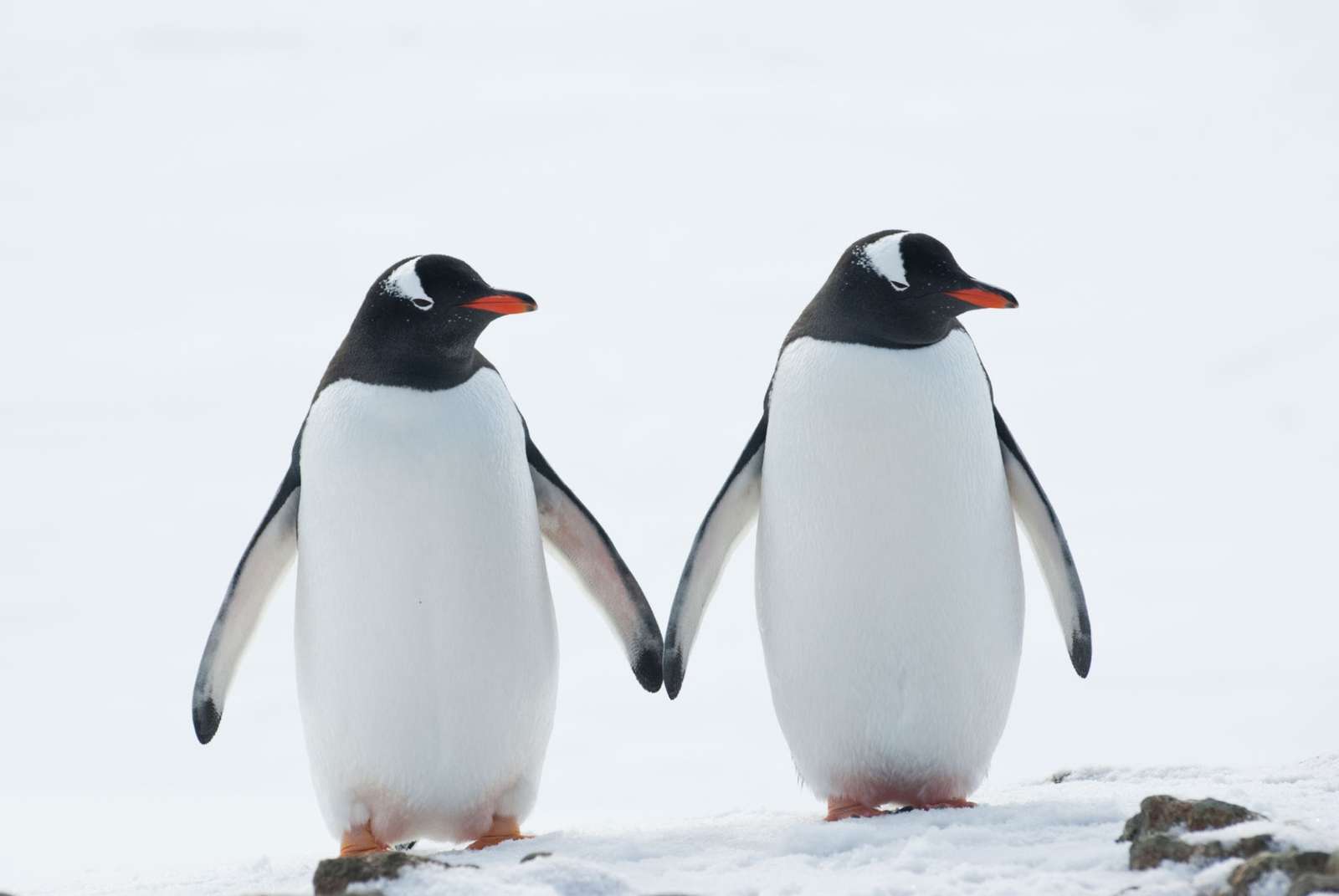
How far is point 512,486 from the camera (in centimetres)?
488

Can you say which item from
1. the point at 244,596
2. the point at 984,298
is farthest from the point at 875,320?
the point at 244,596

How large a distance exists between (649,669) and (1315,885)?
270 centimetres

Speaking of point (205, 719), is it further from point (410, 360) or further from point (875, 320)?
point (875, 320)

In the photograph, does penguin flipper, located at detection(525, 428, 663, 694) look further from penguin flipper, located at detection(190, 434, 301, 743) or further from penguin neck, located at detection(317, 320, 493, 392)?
penguin flipper, located at detection(190, 434, 301, 743)

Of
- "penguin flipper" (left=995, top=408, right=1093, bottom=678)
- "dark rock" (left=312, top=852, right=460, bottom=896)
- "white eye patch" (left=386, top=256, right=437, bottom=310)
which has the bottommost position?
"dark rock" (left=312, top=852, right=460, bottom=896)

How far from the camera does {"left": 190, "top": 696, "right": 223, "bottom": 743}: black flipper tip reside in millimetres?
5113

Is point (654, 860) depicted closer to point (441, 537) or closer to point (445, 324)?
point (441, 537)

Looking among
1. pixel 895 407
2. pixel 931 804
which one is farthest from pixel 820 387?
pixel 931 804

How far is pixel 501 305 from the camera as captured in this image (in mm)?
4820

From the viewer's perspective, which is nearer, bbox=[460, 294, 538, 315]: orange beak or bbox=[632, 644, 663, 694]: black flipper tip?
bbox=[460, 294, 538, 315]: orange beak

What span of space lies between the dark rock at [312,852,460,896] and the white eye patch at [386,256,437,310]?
78.1 inches

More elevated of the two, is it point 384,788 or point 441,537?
point 441,537

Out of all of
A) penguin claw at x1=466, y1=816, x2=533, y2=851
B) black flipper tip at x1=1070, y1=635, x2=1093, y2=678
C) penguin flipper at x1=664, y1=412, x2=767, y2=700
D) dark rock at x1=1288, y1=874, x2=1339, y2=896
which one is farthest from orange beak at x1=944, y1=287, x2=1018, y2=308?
dark rock at x1=1288, y1=874, x2=1339, y2=896

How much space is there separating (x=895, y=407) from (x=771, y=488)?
1.63 feet
